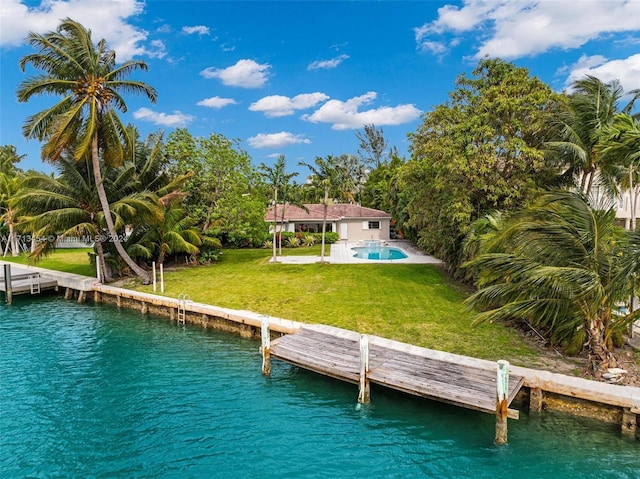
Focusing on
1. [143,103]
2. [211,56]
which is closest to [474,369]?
[143,103]

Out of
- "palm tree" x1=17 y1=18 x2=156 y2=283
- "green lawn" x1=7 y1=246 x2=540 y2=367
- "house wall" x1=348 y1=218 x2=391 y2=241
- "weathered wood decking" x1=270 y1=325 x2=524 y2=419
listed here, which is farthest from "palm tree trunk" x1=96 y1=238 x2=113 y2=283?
"house wall" x1=348 y1=218 x2=391 y2=241

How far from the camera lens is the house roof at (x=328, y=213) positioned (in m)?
36.6

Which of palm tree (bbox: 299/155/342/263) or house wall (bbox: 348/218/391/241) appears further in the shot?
house wall (bbox: 348/218/391/241)

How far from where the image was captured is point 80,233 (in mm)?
18562

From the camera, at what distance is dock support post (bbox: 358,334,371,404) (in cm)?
880

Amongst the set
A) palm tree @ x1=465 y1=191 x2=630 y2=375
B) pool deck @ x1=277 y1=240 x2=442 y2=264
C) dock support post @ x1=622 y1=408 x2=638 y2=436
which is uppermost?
palm tree @ x1=465 y1=191 x2=630 y2=375

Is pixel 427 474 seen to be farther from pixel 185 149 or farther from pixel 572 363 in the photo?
pixel 185 149

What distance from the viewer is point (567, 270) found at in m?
7.76

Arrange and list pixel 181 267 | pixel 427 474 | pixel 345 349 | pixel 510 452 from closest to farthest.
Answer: pixel 427 474 < pixel 510 452 < pixel 345 349 < pixel 181 267

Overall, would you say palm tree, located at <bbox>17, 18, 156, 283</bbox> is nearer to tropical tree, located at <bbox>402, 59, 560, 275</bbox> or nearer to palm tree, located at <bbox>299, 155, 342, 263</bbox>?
palm tree, located at <bbox>299, 155, 342, 263</bbox>

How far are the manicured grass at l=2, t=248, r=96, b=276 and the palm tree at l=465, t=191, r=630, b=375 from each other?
22.7 meters

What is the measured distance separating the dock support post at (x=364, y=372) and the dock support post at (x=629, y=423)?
492 cm

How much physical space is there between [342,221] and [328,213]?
5.22ft

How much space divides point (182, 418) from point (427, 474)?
17.0 feet
